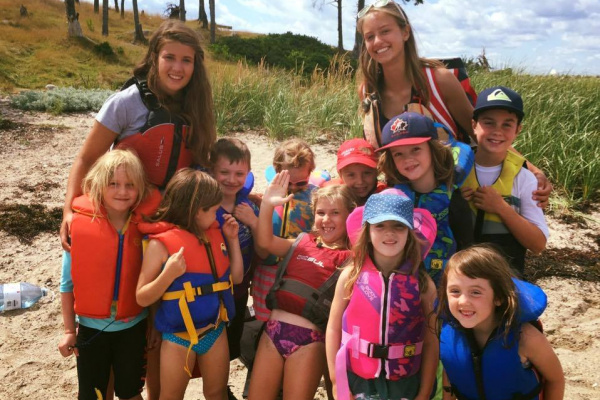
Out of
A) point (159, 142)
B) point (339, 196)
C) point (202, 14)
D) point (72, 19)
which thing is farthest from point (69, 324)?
point (202, 14)

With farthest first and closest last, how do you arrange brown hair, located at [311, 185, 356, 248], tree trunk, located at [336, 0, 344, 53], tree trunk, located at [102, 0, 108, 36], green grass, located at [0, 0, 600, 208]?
tree trunk, located at [102, 0, 108, 36] → tree trunk, located at [336, 0, 344, 53] → green grass, located at [0, 0, 600, 208] → brown hair, located at [311, 185, 356, 248]

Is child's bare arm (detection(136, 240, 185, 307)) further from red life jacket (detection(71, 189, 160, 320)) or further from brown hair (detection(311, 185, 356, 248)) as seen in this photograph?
brown hair (detection(311, 185, 356, 248))

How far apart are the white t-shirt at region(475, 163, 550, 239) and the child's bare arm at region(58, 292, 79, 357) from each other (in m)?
2.64

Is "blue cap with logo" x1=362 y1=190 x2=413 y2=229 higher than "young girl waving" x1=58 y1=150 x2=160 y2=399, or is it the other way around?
"blue cap with logo" x1=362 y1=190 x2=413 y2=229

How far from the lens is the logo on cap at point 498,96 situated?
3031 mm

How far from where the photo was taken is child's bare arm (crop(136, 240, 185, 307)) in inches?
109

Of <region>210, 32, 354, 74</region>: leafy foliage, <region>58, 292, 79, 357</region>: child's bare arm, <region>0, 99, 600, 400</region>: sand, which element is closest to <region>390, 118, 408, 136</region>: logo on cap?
<region>0, 99, 600, 400</region>: sand

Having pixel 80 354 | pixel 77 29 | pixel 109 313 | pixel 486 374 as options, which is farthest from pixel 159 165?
pixel 77 29

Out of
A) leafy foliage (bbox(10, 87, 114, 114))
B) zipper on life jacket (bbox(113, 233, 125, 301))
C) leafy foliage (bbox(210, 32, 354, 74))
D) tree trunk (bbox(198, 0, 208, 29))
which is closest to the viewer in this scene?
zipper on life jacket (bbox(113, 233, 125, 301))

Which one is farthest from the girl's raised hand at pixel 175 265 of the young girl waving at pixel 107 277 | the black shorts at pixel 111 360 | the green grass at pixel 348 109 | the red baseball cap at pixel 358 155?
the green grass at pixel 348 109

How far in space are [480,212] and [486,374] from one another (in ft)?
3.38

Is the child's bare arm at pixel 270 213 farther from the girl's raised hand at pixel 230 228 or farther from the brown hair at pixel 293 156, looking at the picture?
the brown hair at pixel 293 156

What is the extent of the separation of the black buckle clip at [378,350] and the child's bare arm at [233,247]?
1011 millimetres

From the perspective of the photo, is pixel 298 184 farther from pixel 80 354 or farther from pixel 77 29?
pixel 77 29
